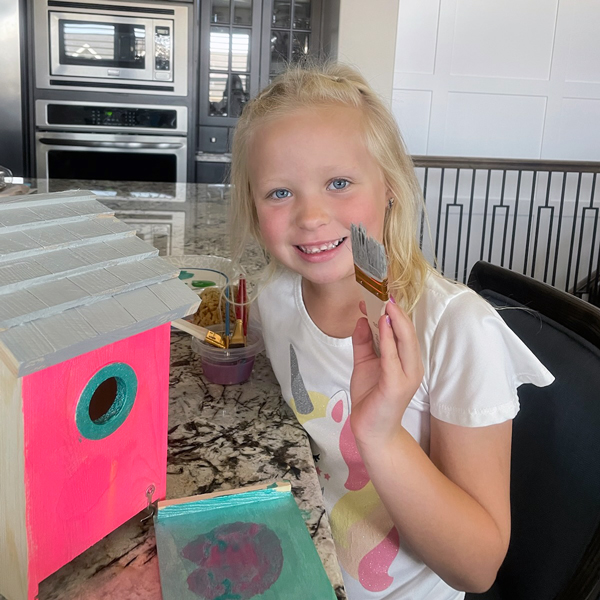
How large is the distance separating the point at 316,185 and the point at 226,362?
0.29 m

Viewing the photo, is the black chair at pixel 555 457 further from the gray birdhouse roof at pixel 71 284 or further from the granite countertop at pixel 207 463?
the gray birdhouse roof at pixel 71 284

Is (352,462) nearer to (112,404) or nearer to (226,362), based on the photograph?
(226,362)

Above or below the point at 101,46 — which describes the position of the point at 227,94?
Result: below

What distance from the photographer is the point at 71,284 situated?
50 cm

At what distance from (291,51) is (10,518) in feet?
13.5

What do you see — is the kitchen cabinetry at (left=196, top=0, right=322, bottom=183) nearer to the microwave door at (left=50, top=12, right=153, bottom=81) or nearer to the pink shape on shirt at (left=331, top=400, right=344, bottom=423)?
the microwave door at (left=50, top=12, right=153, bottom=81)

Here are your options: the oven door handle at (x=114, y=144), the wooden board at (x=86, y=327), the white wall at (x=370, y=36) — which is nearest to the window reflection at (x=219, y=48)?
the oven door handle at (x=114, y=144)

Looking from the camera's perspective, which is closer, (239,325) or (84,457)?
(84,457)

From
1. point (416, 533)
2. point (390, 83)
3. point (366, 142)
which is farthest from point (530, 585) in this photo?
point (390, 83)

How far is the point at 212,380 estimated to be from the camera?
95cm

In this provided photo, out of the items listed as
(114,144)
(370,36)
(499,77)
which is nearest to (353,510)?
(114,144)

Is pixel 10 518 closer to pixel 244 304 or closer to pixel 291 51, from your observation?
pixel 244 304

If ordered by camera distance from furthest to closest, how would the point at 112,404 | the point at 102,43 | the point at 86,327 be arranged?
the point at 102,43 < the point at 112,404 < the point at 86,327

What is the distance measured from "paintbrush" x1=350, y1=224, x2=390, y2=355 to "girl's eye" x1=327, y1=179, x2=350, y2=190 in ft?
1.13
